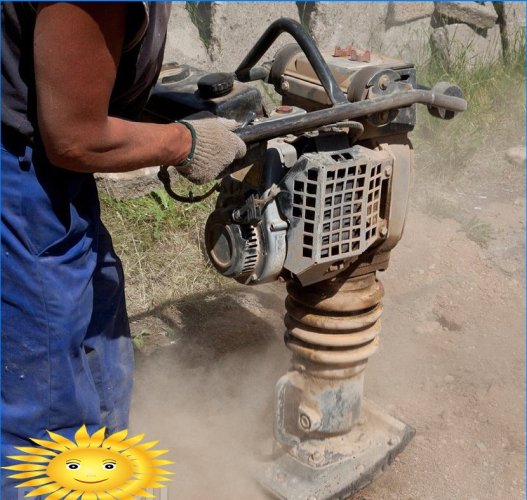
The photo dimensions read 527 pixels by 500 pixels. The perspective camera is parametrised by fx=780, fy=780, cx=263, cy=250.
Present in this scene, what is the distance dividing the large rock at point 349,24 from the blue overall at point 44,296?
336 cm

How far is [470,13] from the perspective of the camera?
5891 mm

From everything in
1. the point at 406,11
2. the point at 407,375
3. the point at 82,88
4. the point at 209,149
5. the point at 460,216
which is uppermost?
the point at 82,88

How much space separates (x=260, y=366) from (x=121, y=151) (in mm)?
1606

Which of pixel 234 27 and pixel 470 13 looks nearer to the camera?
pixel 234 27

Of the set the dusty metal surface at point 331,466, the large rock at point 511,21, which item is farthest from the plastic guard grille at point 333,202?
the large rock at point 511,21

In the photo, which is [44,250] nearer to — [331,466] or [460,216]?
[331,466]

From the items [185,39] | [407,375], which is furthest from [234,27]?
[407,375]

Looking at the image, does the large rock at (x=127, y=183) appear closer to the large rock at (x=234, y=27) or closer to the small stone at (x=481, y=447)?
the large rock at (x=234, y=27)

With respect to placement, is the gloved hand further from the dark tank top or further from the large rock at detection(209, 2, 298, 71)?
the large rock at detection(209, 2, 298, 71)

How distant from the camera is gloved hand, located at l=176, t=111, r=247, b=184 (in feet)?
6.13

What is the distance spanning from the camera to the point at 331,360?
7.52 ft

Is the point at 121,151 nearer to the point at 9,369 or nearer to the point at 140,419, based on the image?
the point at 9,369

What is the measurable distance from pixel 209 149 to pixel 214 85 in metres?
0.28

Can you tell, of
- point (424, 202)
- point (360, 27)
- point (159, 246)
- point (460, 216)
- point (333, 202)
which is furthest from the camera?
point (360, 27)
